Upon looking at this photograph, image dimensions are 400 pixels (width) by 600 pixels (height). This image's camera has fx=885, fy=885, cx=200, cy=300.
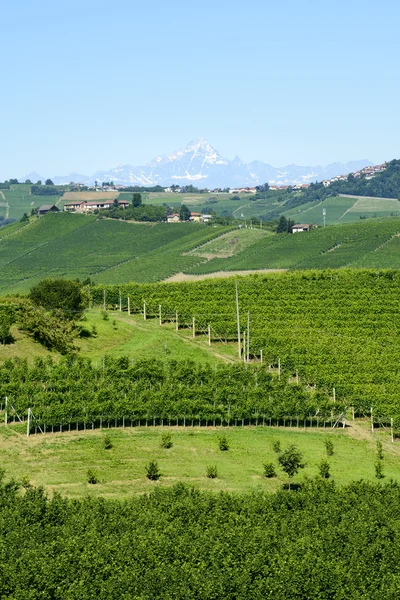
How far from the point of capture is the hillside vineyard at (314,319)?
216 feet

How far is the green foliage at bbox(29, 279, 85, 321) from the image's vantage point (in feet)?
243

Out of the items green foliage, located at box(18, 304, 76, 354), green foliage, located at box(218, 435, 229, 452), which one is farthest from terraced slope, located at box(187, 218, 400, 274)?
green foliage, located at box(218, 435, 229, 452)

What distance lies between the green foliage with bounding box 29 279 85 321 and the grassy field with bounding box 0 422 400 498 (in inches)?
830

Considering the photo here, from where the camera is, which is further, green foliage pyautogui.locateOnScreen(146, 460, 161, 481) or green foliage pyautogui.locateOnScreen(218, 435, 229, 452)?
green foliage pyautogui.locateOnScreen(218, 435, 229, 452)

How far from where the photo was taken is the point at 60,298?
74.9 m

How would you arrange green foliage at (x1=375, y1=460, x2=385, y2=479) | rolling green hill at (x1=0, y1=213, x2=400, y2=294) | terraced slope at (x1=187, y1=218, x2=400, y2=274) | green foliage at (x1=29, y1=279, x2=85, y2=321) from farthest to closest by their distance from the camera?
1. rolling green hill at (x1=0, y1=213, x2=400, y2=294)
2. terraced slope at (x1=187, y1=218, x2=400, y2=274)
3. green foliage at (x1=29, y1=279, x2=85, y2=321)
4. green foliage at (x1=375, y1=460, x2=385, y2=479)

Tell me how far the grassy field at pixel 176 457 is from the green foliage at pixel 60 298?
2107 cm

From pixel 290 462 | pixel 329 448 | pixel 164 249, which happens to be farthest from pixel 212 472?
pixel 164 249

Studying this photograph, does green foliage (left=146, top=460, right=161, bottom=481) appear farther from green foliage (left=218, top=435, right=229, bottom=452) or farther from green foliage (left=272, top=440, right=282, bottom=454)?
green foliage (left=272, top=440, right=282, bottom=454)

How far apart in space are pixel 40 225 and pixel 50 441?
14588 cm

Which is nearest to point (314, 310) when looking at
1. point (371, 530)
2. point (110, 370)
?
point (110, 370)

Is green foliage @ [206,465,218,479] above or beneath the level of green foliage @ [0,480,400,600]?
beneath

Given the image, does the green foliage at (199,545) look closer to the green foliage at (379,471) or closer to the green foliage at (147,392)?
the green foliage at (379,471)

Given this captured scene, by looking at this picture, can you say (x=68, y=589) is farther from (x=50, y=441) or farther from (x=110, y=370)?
(x=110, y=370)
